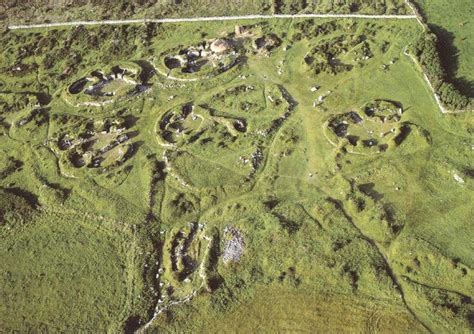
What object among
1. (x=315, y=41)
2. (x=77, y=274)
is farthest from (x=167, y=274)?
(x=315, y=41)

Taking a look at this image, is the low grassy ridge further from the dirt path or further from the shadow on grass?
the shadow on grass

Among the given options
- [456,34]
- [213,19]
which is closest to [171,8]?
[213,19]

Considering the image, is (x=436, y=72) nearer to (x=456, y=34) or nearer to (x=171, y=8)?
(x=456, y=34)

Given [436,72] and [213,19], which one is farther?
[213,19]

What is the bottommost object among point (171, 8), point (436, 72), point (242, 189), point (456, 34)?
point (242, 189)

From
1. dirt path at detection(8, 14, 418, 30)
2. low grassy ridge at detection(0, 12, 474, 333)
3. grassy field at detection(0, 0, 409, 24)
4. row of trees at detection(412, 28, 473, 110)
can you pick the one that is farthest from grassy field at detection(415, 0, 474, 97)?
grassy field at detection(0, 0, 409, 24)
